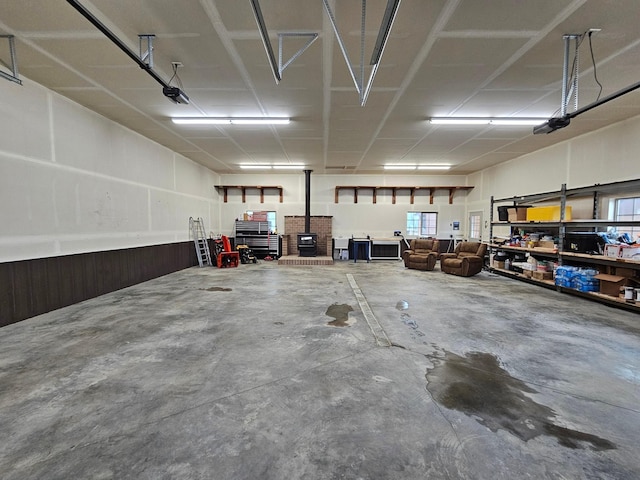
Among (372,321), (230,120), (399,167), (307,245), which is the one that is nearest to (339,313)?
(372,321)

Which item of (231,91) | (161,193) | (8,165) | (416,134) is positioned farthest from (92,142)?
(416,134)

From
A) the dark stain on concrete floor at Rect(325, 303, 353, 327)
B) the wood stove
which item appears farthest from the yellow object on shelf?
the wood stove

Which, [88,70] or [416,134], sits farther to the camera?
[416,134]

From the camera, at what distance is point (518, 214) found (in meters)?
6.45

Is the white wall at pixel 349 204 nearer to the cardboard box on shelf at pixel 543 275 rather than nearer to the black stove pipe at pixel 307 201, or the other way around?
the black stove pipe at pixel 307 201

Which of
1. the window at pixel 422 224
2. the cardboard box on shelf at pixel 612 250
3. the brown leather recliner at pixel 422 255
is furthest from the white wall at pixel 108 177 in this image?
the brown leather recliner at pixel 422 255

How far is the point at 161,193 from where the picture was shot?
21.2 feet

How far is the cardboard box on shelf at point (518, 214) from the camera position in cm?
639

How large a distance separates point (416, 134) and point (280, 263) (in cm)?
544

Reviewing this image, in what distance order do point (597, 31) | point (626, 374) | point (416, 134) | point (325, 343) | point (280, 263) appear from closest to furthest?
point (626, 374) < point (597, 31) < point (325, 343) < point (416, 134) < point (280, 263)

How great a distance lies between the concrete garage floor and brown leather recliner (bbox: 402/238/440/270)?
3.64 metres

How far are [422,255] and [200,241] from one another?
671 cm

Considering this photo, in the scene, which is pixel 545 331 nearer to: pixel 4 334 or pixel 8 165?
pixel 4 334

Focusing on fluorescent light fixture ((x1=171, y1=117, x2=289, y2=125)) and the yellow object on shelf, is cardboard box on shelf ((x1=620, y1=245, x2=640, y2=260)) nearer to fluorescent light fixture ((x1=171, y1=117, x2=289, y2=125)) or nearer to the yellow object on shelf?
the yellow object on shelf
